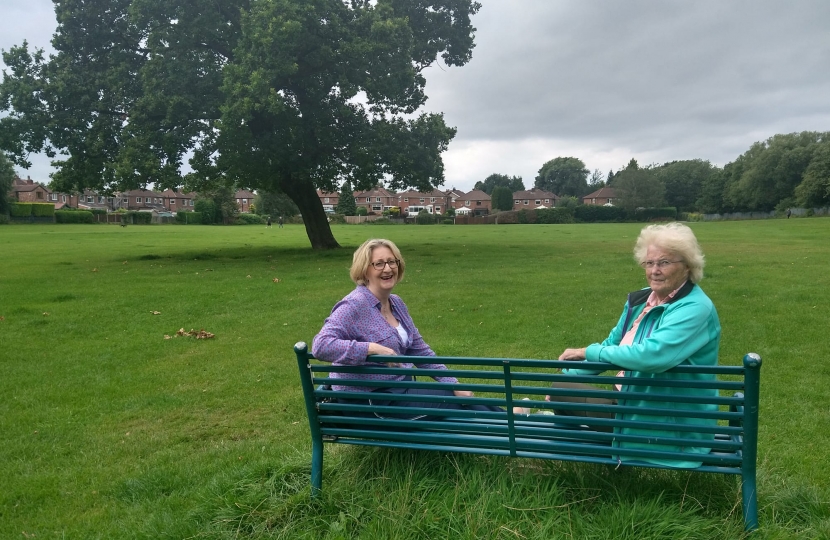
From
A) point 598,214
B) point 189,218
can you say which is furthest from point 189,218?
point 598,214

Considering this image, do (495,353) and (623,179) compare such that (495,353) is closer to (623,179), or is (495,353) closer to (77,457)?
(77,457)

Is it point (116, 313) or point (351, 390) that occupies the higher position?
point (351, 390)

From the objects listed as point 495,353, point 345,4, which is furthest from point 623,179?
point 495,353

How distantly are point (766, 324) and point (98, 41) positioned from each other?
74.3 feet

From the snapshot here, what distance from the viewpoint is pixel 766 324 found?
8.70 meters

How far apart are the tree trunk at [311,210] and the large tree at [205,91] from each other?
1173mm

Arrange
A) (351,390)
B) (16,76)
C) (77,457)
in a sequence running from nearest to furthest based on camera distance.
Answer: (351,390) < (77,457) < (16,76)

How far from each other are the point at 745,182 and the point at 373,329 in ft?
298

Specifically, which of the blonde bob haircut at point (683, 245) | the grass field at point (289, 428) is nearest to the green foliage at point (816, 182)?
the grass field at point (289, 428)

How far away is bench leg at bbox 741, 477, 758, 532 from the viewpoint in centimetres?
291

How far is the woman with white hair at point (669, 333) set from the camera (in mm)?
2836

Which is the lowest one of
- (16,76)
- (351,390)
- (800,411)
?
(800,411)

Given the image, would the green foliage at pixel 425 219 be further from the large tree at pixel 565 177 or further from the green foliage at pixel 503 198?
the large tree at pixel 565 177

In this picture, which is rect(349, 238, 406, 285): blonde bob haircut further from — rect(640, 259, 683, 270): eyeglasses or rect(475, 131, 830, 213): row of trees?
rect(475, 131, 830, 213): row of trees
